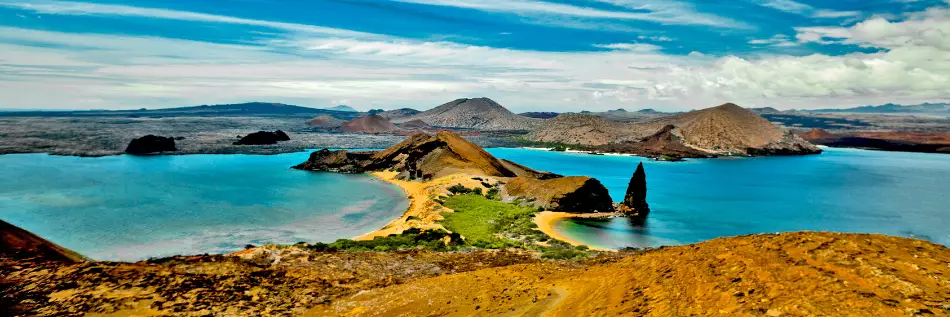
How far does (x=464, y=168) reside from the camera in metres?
73.6

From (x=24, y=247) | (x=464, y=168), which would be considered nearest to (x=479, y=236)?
(x=24, y=247)

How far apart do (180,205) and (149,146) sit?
84383 millimetres

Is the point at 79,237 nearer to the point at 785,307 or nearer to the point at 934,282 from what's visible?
the point at 785,307

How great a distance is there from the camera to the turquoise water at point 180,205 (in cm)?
4056

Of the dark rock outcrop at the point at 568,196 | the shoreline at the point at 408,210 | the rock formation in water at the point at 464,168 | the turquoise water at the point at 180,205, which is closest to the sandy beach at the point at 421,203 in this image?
the shoreline at the point at 408,210

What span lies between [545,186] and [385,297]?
131 feet

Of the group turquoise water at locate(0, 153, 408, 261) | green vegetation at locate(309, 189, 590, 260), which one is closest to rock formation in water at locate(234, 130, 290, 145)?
turquoise water at locate(0, 153, 408, 261)

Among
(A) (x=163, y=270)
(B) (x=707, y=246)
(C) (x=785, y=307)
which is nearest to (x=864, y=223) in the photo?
(B) (x=707, y=246)

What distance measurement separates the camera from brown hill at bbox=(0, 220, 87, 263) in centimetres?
1889

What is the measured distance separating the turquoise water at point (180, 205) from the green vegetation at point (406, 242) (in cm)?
842

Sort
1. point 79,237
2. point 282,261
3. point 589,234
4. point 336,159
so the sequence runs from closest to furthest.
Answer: point 282,261, point 79,237, point 589,234, point 336,159

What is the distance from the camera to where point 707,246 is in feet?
51.5

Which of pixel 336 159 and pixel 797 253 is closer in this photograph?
pixel 797 253

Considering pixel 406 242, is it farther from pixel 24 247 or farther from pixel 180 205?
pixel 180 205
